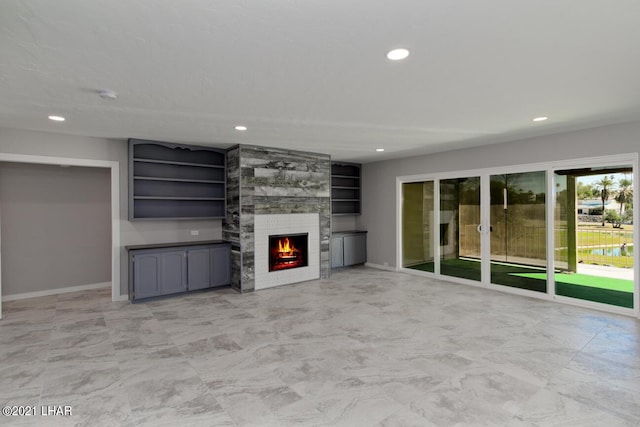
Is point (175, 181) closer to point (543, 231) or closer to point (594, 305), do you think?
point (543, 231)

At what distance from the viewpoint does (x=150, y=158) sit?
535 cm

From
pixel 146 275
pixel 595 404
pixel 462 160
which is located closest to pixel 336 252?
pixel 462 160

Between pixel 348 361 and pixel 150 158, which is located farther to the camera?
pixel 150 158

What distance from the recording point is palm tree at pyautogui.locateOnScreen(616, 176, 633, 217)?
4.49 metres

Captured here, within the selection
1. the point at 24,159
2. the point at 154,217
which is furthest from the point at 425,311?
the point at 24,159

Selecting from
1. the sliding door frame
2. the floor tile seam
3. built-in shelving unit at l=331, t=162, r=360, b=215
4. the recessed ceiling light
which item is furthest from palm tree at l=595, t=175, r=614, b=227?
built-in shelving unit at l=331, t=162, r=360, b=215

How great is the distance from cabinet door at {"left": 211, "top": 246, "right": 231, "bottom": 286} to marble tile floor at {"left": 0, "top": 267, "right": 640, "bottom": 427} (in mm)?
715

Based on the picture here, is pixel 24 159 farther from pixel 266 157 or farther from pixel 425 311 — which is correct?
pixel 425 311

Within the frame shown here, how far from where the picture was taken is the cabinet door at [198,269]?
5363 millimetres

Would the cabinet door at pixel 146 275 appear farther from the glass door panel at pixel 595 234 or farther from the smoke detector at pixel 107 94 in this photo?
the glass door panel at pixel 595 234

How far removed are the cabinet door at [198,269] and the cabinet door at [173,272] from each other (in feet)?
0.26

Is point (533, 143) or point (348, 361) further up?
point (533, 143)

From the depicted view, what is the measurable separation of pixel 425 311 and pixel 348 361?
6.18ft

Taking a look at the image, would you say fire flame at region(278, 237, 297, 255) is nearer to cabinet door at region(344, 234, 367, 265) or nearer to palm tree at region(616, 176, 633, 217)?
cabinet door at region(344, 234, 367, 265)
